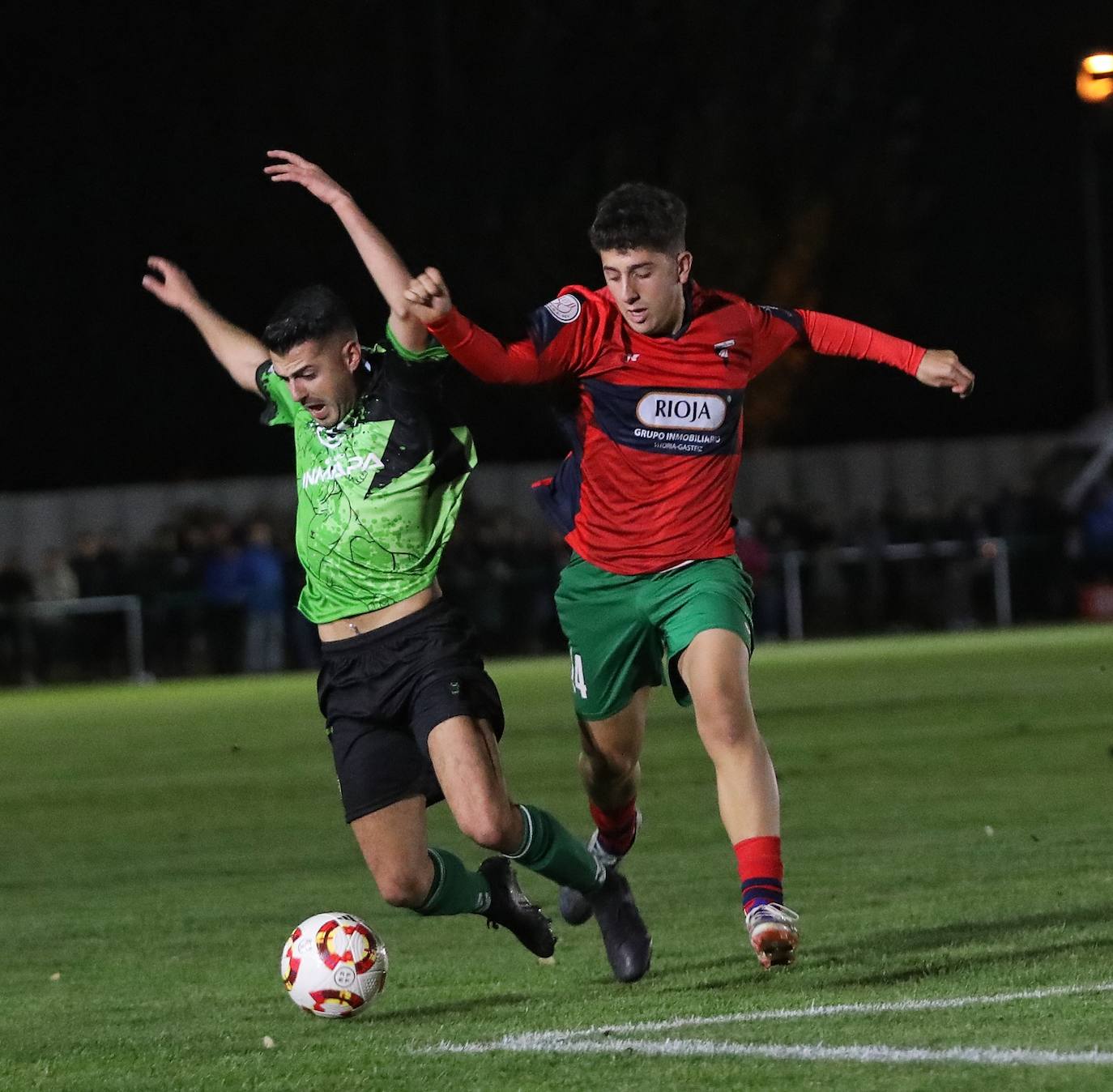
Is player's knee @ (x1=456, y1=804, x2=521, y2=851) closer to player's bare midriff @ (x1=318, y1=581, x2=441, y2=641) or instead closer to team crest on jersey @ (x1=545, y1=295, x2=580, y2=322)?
player's bare midriff @ (x1=318, y1=581, x2=441, y2=641)

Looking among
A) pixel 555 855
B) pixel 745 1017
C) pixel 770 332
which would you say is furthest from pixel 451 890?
pixel 770 332

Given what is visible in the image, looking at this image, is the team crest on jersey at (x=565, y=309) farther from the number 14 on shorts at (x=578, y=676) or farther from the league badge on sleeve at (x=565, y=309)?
the number 14 on shorts at (x=578, y=676)

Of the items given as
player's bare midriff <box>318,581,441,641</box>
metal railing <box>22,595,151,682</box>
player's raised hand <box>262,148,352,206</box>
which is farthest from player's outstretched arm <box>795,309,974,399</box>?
metal railing <box>22,595,151,682</box>

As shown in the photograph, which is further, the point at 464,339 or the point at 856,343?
the point at 856,343

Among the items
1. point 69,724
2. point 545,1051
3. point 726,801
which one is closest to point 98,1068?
point 545,1051

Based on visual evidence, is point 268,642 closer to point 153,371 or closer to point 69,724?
point 69,724

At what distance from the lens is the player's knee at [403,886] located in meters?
7.06

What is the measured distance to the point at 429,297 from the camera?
21.9ft

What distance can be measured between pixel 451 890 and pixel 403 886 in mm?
161

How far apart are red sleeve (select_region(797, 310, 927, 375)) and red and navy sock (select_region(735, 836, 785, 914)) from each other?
59.2 inches

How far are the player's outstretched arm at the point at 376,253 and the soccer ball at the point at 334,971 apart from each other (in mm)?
1677

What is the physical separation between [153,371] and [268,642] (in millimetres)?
11593

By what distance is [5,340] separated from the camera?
3734cm

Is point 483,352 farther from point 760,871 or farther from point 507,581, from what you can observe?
point 507,581
